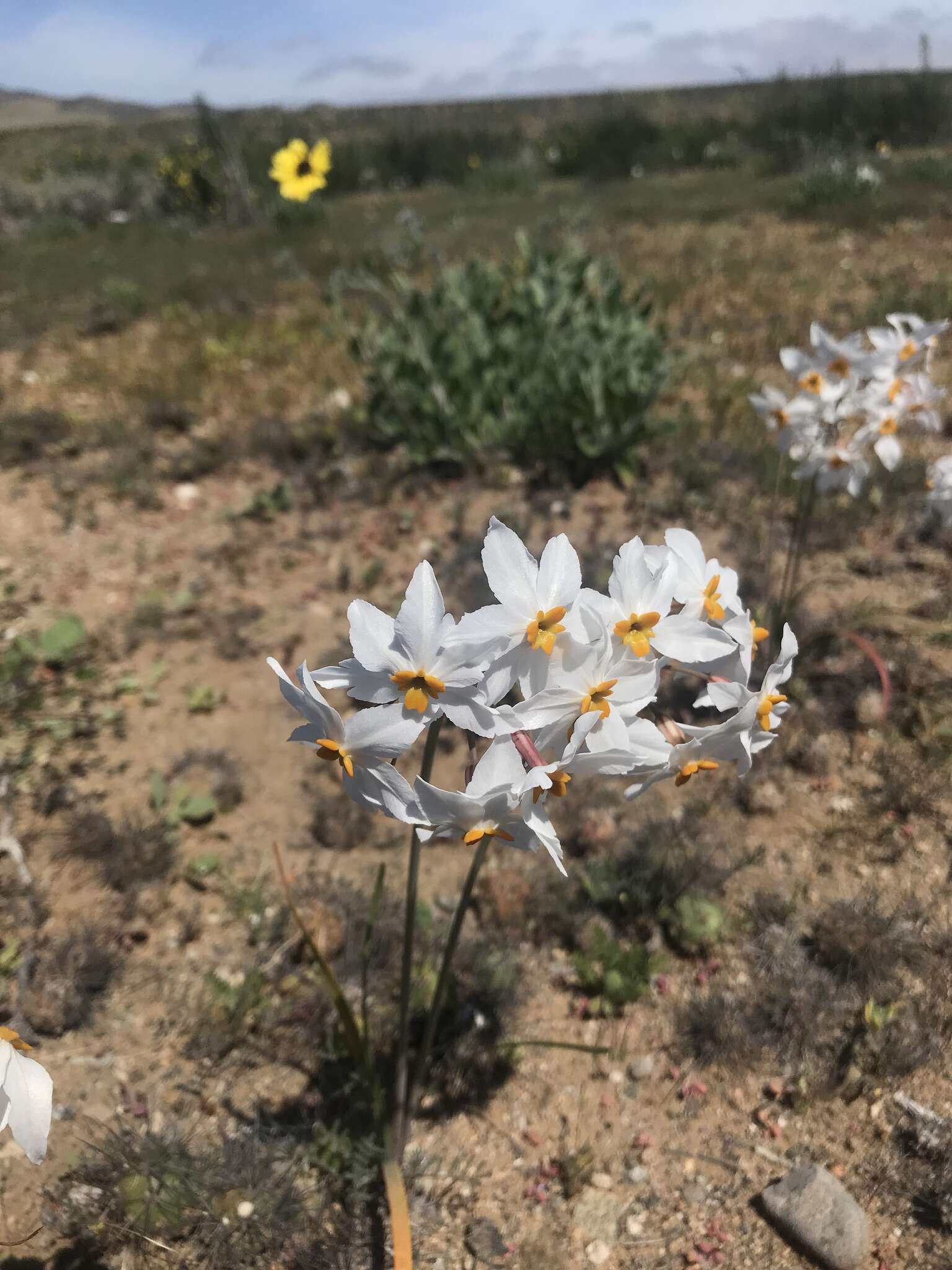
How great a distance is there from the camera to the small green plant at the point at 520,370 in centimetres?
466

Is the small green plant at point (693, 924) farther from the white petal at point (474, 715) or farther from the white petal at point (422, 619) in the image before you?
the white petal at point (422, 619)

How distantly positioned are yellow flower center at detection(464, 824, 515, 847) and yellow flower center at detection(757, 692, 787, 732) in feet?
1.74

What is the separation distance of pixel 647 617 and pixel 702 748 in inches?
12.2

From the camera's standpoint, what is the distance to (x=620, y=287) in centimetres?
537

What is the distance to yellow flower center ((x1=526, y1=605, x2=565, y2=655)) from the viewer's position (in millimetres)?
1255

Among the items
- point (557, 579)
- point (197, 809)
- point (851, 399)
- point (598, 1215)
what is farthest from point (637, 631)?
point (197, 809)

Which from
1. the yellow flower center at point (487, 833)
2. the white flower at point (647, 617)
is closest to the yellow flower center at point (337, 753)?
the yellow flower center at point (487, 833)

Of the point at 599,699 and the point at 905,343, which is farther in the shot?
the point at 905,343

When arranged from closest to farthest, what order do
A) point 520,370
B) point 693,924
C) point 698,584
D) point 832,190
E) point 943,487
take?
point 698,584 → point 693,924 → point 943,487 → point 520,370 → point 832,190

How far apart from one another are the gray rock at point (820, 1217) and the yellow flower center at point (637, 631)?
148 cm

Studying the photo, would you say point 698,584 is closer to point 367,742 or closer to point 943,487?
point 367,742

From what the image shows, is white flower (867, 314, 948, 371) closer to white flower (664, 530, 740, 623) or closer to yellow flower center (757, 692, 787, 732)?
white flower (664, 530, 740, 623)

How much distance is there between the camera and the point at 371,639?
125 centimetres

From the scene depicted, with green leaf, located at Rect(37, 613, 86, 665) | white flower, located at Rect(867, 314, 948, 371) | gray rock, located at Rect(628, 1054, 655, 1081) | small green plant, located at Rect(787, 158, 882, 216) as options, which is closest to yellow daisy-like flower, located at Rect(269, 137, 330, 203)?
green leaf, located at Rect(37, 613, 86, 665)
